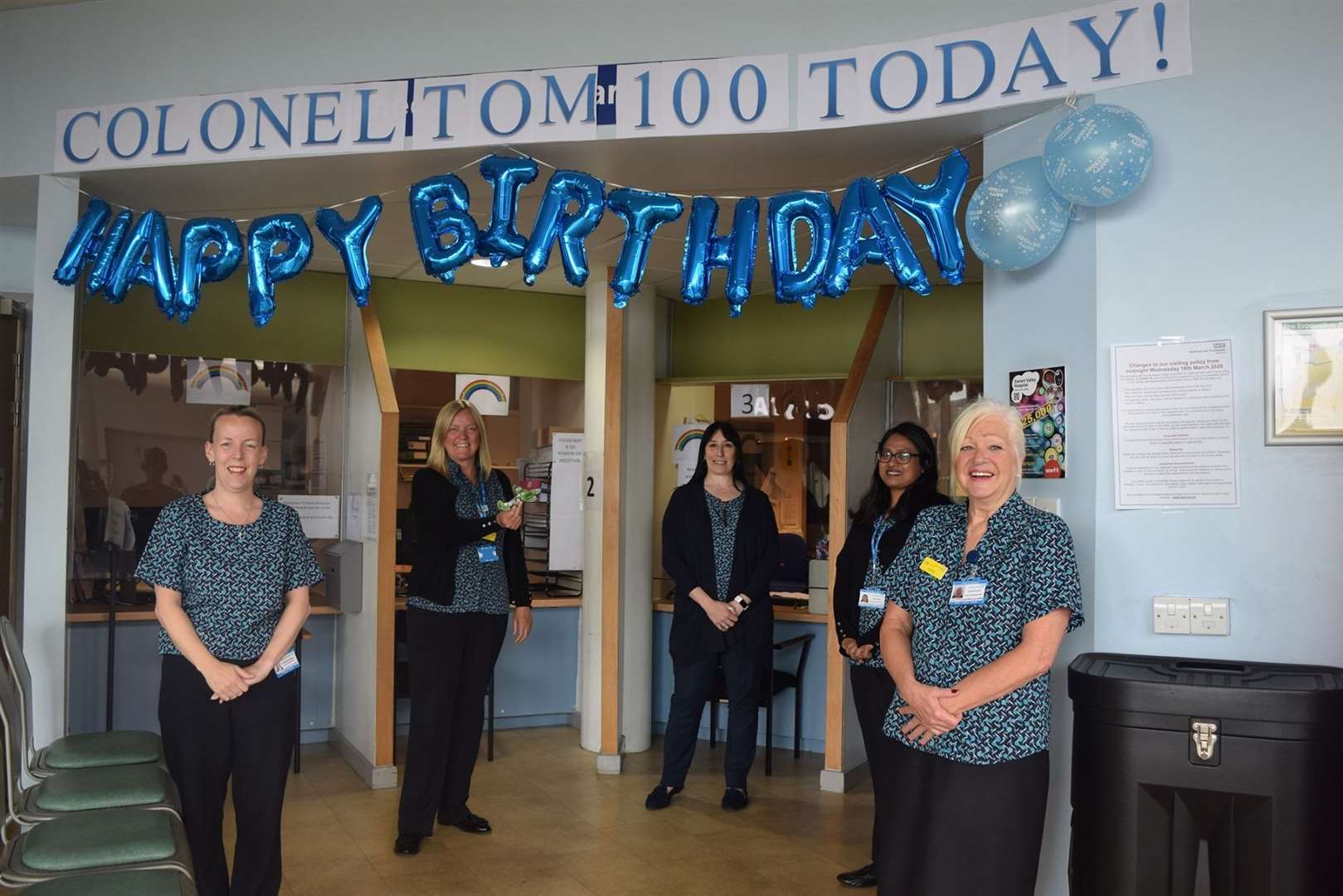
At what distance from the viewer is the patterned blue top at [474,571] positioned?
4.38m

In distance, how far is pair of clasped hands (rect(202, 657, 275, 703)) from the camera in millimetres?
3162

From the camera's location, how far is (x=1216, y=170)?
3139 mm

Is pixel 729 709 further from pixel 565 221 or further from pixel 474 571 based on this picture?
pixel 565 221

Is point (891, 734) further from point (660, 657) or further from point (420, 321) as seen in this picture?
point (420, 321)

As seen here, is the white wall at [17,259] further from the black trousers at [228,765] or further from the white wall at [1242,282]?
the white wall at [1242,282]

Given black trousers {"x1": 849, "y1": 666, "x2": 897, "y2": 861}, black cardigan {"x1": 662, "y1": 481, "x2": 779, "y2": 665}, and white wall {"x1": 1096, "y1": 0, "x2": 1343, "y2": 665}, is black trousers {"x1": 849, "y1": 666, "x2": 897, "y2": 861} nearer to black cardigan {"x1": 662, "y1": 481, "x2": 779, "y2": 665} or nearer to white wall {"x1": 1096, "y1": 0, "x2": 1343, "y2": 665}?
white wall {"x1": 1096, "y1": 0, "x2": 1343, "y2": 665}

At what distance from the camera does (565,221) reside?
3.84 meters

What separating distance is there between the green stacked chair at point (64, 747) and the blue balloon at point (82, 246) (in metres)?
1.26

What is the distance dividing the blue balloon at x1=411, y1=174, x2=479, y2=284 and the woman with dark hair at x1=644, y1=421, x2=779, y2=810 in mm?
1617

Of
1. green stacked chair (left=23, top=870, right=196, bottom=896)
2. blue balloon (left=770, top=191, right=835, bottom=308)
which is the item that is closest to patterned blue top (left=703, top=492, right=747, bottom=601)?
blue balloon (left=770, top=191, right=835, bottom=308)

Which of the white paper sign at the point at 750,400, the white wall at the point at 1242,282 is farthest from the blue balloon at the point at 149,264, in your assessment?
the white paper sign at the point at 750,400

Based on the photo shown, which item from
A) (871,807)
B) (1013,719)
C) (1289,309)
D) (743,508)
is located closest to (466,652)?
(743,508)

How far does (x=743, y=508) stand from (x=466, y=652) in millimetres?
1387

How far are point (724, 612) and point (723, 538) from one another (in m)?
0.32
